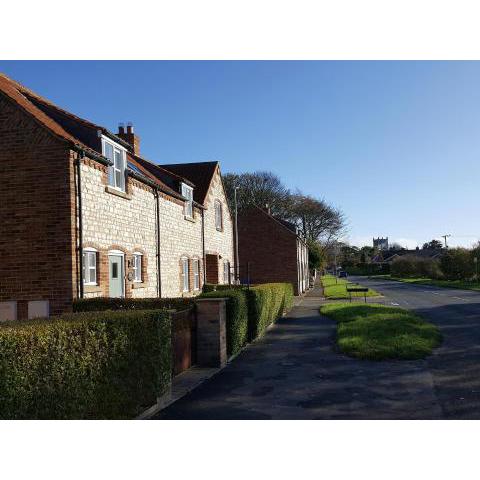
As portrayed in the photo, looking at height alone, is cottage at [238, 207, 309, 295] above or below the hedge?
above

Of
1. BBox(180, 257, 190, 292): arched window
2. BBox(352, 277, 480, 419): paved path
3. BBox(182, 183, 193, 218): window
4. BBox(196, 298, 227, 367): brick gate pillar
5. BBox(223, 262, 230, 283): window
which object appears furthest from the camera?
BBox(223, 262, 230, 283): window

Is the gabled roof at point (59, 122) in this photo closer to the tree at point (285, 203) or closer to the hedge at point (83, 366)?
the hedge at point (83, 366)

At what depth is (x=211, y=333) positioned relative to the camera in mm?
11836

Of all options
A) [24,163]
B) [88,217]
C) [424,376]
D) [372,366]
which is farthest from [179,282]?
[424,376]

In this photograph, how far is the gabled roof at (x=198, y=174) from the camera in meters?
26.3

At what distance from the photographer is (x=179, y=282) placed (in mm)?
20672

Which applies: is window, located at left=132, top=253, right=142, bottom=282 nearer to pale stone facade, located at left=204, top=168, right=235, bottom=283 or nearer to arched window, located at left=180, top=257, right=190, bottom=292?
arched window, located at left=180, top=257, right=190, bottom=292

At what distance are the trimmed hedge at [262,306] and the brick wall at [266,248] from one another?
17.8 meters

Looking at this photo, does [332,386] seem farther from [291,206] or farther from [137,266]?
[291,206]

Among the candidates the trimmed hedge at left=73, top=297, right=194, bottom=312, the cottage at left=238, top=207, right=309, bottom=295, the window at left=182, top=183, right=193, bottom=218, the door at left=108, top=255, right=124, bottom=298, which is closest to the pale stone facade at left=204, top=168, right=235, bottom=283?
the window at left=182, top=183, right=193, bottom=218

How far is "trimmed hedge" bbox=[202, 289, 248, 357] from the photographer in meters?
13.0

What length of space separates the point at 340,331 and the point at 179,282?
7375 millimetres

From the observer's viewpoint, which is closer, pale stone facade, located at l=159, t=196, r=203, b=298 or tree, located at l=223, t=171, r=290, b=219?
pale stone facade, located at l=159, t=196, r=203, b=298

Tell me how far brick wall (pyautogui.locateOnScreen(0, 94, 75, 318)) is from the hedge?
4962 millimetres
